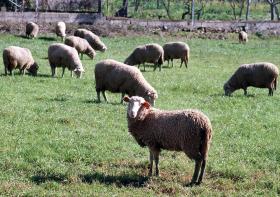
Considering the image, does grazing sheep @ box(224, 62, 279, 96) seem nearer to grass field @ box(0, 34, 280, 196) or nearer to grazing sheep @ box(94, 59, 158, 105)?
grass field @ box(0, 34, 280, 196)

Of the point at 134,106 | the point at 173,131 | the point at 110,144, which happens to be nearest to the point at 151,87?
the point at 110,144

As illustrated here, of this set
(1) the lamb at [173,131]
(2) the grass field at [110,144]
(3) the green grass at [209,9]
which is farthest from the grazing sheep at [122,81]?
(3) the green grass at [209,9]

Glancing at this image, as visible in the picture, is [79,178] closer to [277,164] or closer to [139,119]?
[139,119]

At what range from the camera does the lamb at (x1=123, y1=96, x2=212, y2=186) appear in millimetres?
8344

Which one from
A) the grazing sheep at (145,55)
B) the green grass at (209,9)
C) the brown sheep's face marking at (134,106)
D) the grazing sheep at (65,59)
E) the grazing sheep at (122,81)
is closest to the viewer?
the brown sheep's face marking at (134,106)

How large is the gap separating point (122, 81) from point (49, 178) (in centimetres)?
659

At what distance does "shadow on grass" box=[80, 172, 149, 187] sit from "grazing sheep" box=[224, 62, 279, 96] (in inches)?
395

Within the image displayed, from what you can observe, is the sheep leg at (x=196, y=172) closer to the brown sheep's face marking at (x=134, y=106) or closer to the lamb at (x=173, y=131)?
the lamb at (x=173, y=131)

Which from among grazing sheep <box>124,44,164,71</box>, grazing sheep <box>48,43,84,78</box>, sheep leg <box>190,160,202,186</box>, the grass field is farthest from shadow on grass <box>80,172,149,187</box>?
grazing sheep <box>124,44,164,71</box>

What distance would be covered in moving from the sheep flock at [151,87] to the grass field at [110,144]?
0.48m

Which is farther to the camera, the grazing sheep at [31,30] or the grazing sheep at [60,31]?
the grazing sheep at [60,31]

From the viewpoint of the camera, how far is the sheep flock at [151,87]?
841 centimetres

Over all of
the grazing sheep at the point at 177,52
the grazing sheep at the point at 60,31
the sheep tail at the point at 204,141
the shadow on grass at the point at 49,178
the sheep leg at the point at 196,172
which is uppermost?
the sheep tail at the point at 204,141

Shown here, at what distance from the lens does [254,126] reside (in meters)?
12.6
